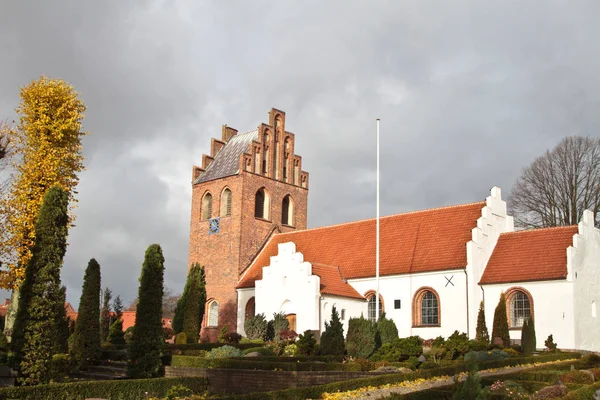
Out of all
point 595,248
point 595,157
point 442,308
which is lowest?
point 442,308

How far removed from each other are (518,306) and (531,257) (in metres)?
2.38

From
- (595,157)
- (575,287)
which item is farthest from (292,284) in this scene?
(595,157)

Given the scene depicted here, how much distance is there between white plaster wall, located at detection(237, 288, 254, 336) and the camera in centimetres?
3700

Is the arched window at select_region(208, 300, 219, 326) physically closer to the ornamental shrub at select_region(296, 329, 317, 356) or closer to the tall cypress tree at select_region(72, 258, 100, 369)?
the tall cypress tree at select_region(72, 258, 100, 369)

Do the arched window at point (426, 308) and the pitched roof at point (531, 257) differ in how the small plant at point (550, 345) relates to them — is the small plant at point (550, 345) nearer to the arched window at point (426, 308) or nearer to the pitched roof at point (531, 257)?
the pitched roof at point (531, 257)

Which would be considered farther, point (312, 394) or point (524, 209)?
point (524, 209)

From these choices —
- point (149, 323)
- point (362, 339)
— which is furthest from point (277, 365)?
point (362, 339)

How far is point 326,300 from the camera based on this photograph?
31.5 m

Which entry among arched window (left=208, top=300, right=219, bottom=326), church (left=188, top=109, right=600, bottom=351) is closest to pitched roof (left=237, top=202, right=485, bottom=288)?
church (left=188, top=109, right=600, bottom=351)

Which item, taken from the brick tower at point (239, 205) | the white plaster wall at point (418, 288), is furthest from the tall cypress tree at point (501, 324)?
the brick tower at point (239, 205)

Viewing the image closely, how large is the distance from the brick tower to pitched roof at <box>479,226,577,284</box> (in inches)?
581

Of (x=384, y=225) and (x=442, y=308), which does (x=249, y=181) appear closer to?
(x=384, y=225)

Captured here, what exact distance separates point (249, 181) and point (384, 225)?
893 centimetres

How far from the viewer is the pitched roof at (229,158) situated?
1615 inches
